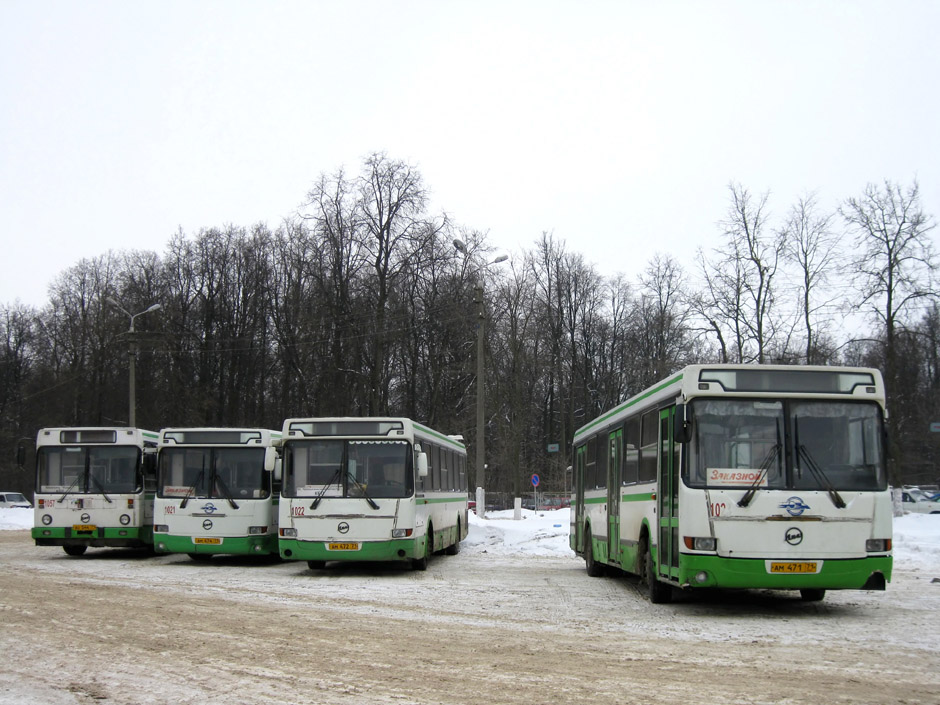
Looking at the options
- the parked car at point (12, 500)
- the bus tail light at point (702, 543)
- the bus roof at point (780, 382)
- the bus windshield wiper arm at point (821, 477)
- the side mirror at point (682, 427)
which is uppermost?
the bus roof at point (780, 382)

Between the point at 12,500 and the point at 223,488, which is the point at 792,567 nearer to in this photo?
the point at 223,488

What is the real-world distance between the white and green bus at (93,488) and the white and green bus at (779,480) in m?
13.8

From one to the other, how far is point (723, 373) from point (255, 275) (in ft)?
143

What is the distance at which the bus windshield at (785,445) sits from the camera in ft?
39.1

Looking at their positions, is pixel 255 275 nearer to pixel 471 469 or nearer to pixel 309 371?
pixel 309 371

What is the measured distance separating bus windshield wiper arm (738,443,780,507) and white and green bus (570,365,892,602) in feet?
0.04

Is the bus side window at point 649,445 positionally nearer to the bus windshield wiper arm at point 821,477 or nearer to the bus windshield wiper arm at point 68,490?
the bus windshield wiper arm at point 821,477

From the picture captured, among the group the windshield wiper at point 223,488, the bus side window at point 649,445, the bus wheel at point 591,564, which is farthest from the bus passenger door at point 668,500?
the windshield wiper at point 223,488

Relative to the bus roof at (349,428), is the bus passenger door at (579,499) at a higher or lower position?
lower

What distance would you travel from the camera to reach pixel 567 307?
189 ft

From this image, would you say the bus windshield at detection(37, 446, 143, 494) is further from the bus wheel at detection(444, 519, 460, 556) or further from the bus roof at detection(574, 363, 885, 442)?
the bus roof at detection(574, 363, 885, 442)

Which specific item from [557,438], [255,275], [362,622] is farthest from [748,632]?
[557,438]

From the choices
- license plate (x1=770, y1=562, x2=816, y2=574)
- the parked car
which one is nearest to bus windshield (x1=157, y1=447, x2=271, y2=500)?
license plate (x1=770, y1=562, x2=816, y2=574)

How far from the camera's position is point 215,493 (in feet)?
67.4
